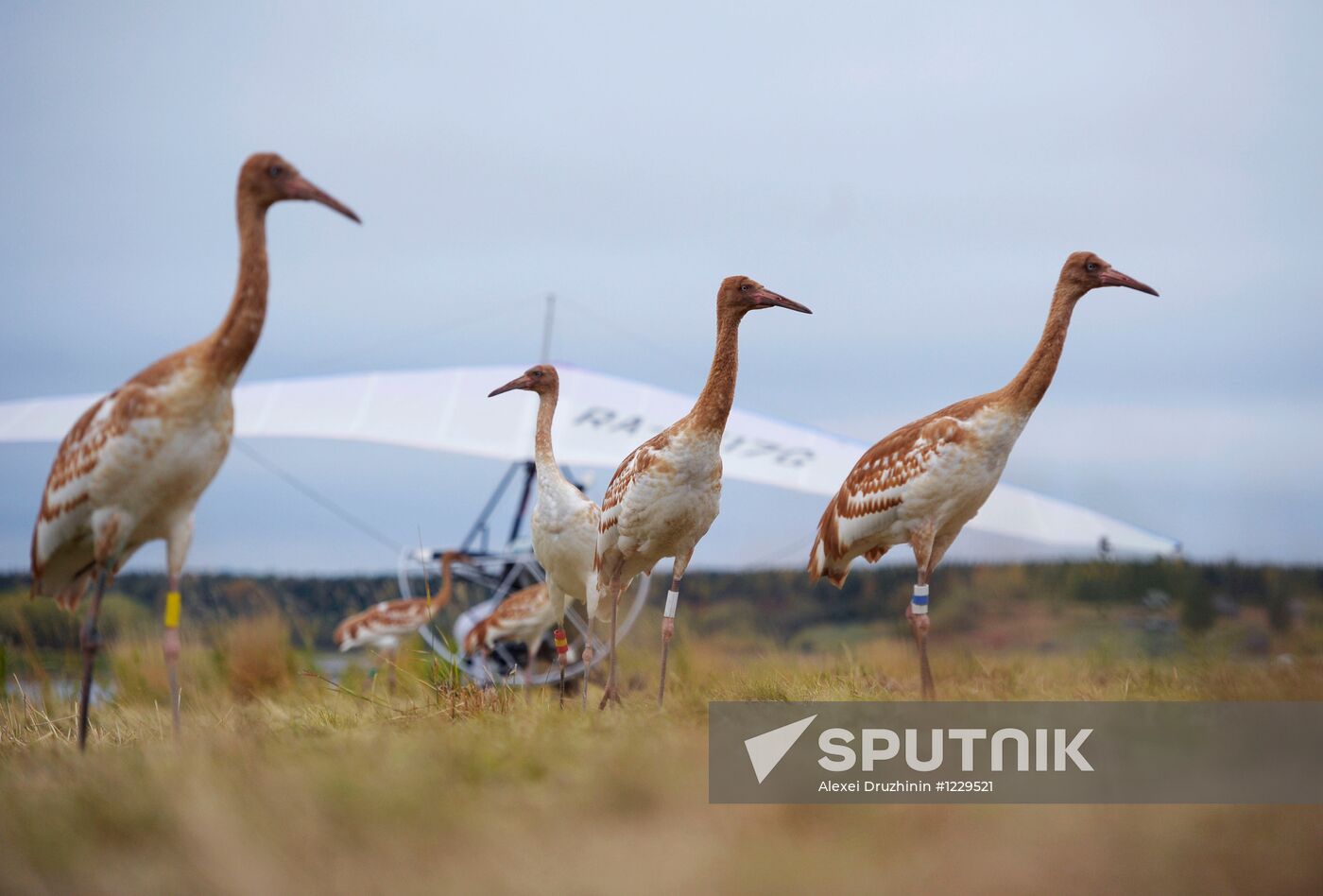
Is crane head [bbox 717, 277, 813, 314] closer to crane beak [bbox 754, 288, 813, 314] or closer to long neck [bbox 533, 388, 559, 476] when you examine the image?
crane beak [bbox 754, 288, 813, 314]

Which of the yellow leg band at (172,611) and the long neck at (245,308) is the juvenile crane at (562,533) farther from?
the long neck at (245,308)

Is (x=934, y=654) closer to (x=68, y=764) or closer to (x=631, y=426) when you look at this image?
(x=68, y=764)

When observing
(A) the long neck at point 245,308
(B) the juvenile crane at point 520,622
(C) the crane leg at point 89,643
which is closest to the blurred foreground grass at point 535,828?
(C) the crane leg at point 89,643

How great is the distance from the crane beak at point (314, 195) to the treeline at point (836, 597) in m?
5.55

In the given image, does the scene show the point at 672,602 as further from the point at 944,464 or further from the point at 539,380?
the point at 539,380

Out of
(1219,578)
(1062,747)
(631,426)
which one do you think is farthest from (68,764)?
(1219,578)

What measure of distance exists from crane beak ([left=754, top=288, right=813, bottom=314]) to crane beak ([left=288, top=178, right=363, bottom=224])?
2.34 metres

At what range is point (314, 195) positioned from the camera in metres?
5.97

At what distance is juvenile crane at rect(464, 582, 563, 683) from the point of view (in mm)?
11570

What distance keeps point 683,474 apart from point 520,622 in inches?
197

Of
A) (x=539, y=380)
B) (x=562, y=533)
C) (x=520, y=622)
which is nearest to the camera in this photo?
(x=562, y=533)

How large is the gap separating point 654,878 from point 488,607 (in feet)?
33.8

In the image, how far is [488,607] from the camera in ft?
45.9

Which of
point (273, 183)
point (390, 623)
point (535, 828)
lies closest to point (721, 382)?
point (273, 183)
